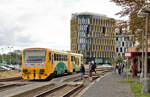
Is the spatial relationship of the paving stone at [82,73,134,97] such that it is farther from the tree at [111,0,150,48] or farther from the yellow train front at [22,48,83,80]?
the yellow train front at [22,48,83,80]

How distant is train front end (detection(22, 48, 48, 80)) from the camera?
26406 mm

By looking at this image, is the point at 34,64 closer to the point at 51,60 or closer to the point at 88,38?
the point at 51,60

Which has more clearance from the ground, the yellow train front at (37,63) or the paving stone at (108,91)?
the yellow train front at (37,63)

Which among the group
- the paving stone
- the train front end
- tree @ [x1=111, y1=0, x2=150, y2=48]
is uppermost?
tree @ [x1=111, y1=0, x2=150, y2=48]

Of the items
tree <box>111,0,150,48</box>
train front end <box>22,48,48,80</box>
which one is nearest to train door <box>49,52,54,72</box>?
train front end <box>22,48,48,80</box>

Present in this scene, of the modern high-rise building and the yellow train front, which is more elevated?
the modern high-rise building

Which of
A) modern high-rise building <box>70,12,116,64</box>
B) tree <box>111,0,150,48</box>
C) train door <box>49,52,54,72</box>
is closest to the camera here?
tree <box>111,0,150,48</box>

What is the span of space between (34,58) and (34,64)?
1.94ft

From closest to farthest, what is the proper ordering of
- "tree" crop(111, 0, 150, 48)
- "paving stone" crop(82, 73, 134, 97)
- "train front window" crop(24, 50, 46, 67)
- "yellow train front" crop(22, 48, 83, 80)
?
"paving stone" crop(82, 73, 134, 97) → "tree" crop(111, 0, 150, 48) → "yellow train front" crop(22, 48, 83, 80) → "train front window" crop(24, 50, 46, 67)

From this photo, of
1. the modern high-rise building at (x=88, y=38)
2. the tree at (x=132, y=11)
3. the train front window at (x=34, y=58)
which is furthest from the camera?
the modern high-rise building at (x=88, y=38)

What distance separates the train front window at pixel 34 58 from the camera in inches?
1045

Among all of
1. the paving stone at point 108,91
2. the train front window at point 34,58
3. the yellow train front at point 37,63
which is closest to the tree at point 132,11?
the paving stone at point 108,91

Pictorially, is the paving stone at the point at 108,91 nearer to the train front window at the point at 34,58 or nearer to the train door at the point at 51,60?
the train front window at the point at 34,58

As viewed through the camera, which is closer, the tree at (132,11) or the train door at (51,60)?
the tree at (132,11)
